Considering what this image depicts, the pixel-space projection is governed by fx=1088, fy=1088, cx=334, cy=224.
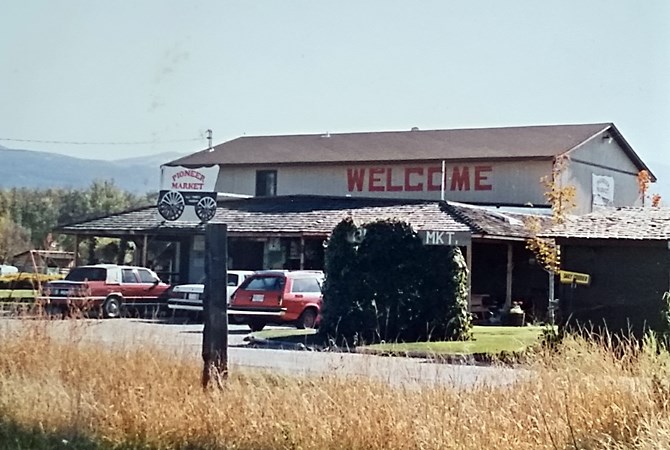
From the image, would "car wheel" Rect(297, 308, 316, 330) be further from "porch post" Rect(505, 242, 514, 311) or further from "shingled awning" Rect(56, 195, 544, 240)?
"porch post" Rect(505, 242, 514, 311)

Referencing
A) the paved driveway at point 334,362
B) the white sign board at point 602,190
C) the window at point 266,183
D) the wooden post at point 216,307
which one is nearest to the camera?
the paved driveway at point 334,362

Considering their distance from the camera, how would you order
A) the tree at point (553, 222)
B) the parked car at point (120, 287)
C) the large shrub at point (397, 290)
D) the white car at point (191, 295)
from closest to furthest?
the large shrub at point (397, 290), the tree at point (553, 222), the white car at point (191, 295), the parked car at point (120, 287)

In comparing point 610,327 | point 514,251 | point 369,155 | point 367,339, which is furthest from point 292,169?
point 610,327

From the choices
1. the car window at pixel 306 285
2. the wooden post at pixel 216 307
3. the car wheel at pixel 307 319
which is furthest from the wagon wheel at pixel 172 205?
the wooden post at pixel 216 307

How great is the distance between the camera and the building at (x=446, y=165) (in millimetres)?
43188

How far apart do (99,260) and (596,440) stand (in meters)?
43.5

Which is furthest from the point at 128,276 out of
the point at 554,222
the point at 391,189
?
the point at 391,189

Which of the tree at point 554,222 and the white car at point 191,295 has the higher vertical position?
the tree at point 554,222

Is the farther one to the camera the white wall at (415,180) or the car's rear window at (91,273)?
the white wall at (415,180)

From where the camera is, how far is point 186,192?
1596 inches

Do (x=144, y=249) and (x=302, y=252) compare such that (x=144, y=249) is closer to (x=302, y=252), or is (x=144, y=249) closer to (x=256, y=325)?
(x=302, y=252)

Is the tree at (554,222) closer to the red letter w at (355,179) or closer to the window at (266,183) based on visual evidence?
the red letter w at (355,179)

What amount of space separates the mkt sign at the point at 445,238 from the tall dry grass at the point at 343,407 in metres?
11.9

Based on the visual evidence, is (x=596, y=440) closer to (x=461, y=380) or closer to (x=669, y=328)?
(x=461, y=380)
